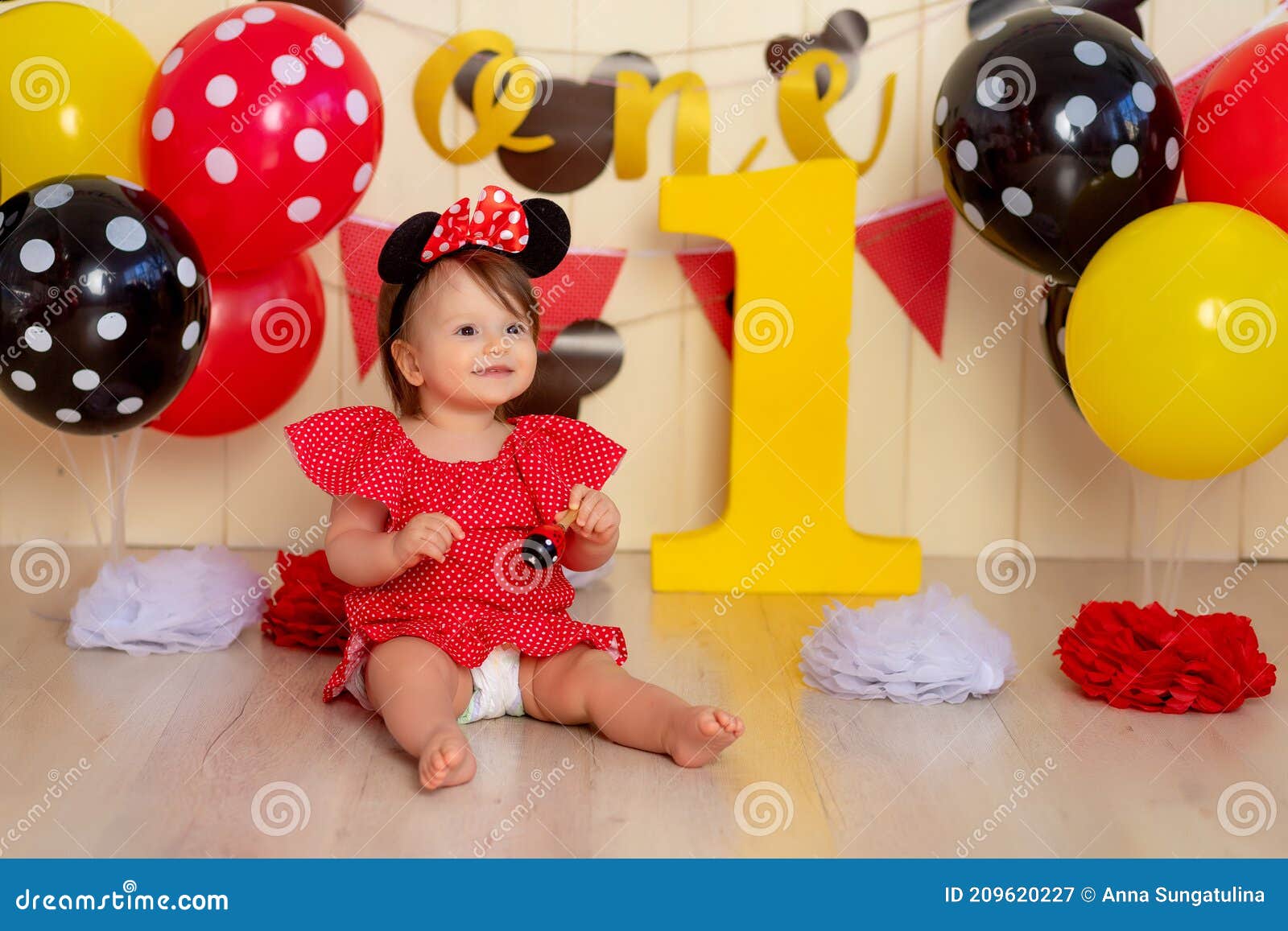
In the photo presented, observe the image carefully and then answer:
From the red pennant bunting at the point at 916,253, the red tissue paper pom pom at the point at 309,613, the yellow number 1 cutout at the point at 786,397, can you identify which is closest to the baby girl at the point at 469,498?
the red tissue paper pom pom at the point at 309,613

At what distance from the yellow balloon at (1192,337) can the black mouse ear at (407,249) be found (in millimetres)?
779

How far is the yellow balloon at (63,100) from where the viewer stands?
166 cm

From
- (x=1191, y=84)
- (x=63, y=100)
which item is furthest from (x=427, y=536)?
(x=1191, y=84)

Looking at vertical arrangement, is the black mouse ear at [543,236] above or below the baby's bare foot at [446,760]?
above

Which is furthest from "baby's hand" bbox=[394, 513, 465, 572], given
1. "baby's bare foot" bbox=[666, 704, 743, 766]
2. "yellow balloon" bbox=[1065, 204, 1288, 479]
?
"yellow balloon" bbox=[1065, 204, 1288, 479]

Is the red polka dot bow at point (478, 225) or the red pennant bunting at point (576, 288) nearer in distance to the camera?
the red polka dot bow at point (478, 225)

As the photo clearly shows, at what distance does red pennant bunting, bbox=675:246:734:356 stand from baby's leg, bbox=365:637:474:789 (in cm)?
95

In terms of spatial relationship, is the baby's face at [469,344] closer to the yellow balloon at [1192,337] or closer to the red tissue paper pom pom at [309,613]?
the red tissue paper pom pom at [309,613]

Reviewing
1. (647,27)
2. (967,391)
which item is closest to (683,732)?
(967,391)

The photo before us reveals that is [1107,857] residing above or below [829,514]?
above

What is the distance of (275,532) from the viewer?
2.24 meters

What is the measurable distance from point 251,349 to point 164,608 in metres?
0.37
